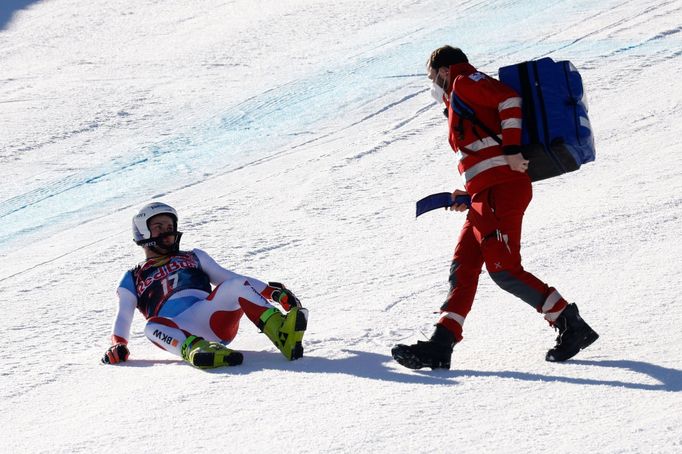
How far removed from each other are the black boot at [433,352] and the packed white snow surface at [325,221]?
0.09 meters

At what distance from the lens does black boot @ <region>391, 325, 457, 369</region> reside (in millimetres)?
5117

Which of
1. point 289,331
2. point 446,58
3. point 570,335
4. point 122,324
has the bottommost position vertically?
point 570,335

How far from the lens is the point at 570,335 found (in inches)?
199

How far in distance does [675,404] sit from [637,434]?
351mm

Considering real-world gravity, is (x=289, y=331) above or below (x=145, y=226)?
below

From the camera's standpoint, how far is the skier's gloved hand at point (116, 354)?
5.90m

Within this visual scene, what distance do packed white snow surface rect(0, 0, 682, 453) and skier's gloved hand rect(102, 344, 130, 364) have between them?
7 cm

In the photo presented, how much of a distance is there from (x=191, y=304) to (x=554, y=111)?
2.28m

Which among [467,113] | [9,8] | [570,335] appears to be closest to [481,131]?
[467,113]

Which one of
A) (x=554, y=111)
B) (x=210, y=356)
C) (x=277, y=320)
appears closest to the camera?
(x=554, y=111)

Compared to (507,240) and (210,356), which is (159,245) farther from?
(507,240)

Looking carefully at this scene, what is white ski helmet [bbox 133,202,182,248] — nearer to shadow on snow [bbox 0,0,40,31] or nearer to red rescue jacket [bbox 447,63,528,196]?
red rescue jacket [bbox 447,63,528,196]

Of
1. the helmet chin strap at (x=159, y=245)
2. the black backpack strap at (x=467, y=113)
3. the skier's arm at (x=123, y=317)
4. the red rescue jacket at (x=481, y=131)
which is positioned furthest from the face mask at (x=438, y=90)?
the skier's arm at (x=123, y=317)

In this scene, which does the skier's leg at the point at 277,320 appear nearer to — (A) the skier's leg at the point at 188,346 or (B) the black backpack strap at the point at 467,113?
(A) the skier's leg at the point at 188,346
